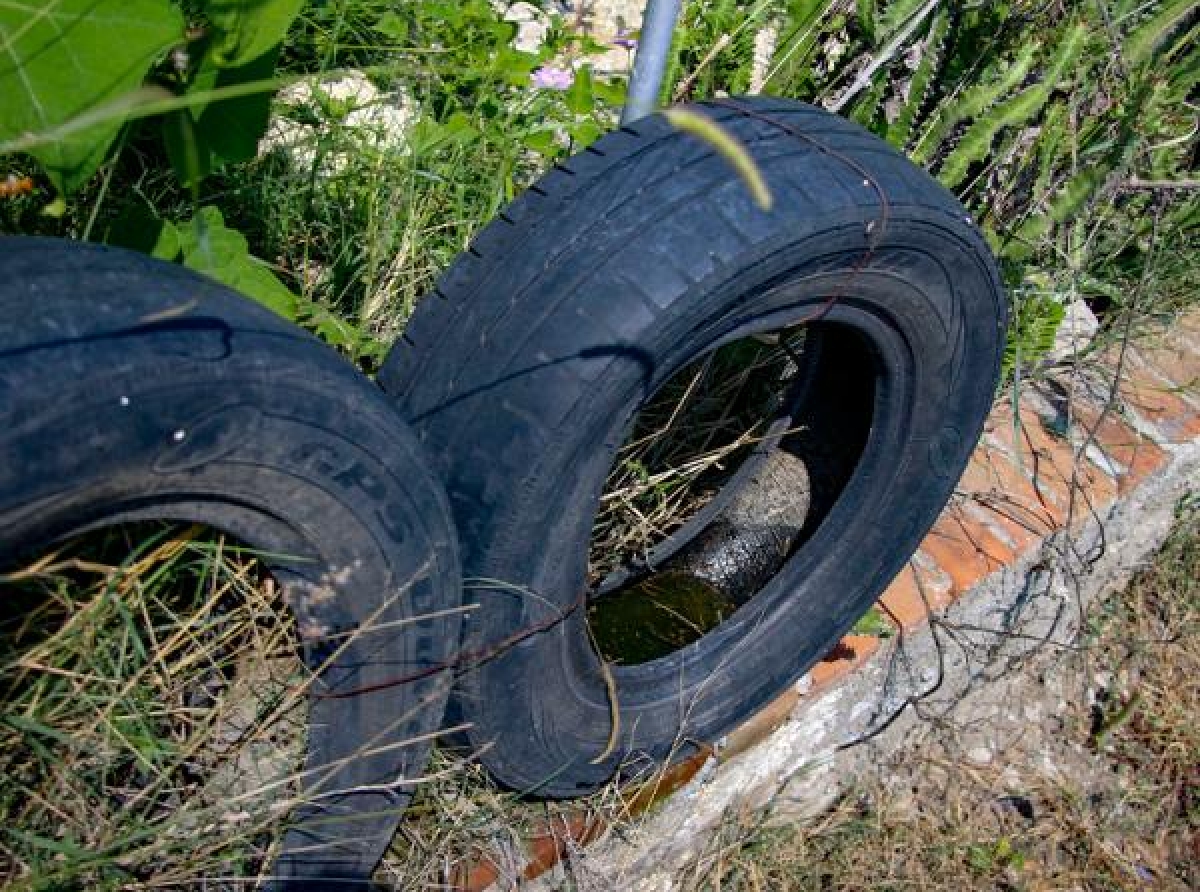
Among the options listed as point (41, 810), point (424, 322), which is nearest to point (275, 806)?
point (41, 810)

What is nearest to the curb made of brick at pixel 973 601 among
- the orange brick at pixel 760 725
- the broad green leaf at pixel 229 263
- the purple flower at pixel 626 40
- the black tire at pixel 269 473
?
the orange brick at pixel 760 725

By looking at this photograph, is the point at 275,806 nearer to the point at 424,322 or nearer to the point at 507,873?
the point at 507,873

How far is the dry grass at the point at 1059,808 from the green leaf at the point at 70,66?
1699mm

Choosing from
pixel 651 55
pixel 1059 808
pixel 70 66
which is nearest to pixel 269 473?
pixel 70 66

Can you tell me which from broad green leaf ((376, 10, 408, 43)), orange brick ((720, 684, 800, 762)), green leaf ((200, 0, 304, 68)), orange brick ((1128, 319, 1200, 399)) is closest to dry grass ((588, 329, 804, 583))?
orange brick ((720, 684, 800, 762))

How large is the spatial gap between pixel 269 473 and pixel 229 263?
56cm

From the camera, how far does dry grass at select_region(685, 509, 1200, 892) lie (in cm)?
255

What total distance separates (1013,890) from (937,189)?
1602 mm

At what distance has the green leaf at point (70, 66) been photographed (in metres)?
1.41

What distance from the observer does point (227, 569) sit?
156 cm

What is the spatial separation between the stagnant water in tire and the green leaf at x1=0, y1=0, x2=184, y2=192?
3.95 ft

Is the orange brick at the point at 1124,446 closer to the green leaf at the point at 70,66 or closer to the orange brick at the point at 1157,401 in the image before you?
the orange brick at the point at 1157,401

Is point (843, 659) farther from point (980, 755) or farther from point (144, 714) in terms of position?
point (144, 714)

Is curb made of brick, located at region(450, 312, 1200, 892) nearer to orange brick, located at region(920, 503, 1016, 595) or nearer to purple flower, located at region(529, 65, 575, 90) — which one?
orange brick, located at region(920, 503, 1016, 595)
